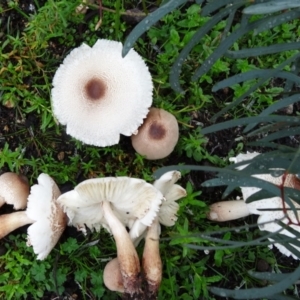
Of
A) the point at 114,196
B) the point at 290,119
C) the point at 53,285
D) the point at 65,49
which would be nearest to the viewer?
the point at 290,119

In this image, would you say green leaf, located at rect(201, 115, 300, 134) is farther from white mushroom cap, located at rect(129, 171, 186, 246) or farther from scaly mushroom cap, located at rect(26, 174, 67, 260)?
scaly mushroom cap, located at rect(26, 174, 67, 260)

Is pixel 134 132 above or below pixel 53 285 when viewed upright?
above

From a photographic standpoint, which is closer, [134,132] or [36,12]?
[134,132]


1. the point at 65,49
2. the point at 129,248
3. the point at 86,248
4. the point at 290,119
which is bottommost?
the point at 86,248

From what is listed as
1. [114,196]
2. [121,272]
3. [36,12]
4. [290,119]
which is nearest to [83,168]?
[114,196]

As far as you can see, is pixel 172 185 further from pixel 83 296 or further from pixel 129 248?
pixel 83 296

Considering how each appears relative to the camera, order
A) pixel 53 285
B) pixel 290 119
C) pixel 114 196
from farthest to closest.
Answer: pixel 53 285, pixel 114 196, pixel 290 119
